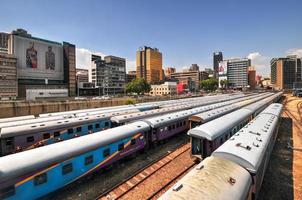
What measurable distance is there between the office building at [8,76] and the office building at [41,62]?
21.0 feet

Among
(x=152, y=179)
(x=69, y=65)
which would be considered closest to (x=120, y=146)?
(x=152, y=179)

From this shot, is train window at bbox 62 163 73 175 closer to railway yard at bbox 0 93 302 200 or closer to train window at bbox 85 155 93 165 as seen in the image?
railway yard at bbox 0 93 302 200

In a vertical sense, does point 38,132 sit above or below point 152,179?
above

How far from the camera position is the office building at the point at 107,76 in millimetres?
136625

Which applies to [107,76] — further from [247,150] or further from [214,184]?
[214,184]

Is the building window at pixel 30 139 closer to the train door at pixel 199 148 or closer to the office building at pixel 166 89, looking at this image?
the train door at pixel 199 148

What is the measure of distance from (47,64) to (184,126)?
398 ft

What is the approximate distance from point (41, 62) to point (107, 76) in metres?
44.6

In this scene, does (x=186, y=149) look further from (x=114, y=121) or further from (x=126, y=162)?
(x=114, y=121)

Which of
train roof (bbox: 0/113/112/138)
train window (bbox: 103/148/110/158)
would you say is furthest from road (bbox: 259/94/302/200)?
train roof (bbox: 0/113/112/138)

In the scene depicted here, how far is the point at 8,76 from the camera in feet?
307

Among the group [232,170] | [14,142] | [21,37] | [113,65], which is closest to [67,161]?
[14,142]

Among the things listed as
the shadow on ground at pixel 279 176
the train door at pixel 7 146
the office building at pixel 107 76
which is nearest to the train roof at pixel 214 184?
the shadow on ground at pixel 279 176

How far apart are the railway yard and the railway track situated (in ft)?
0.21
